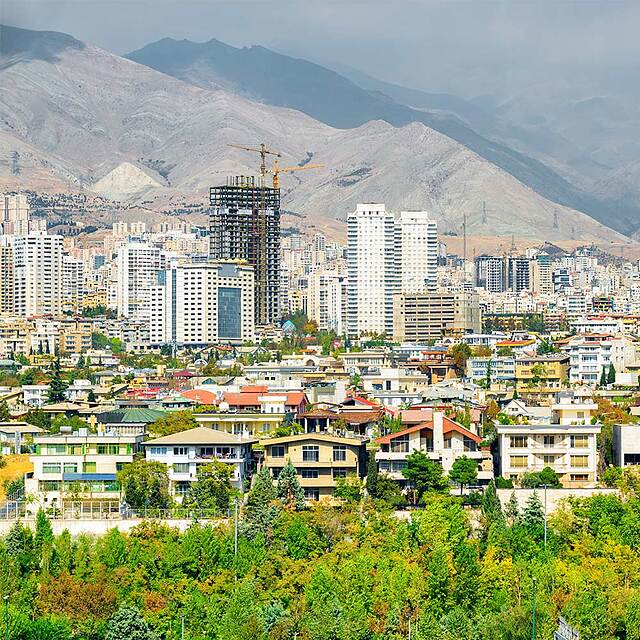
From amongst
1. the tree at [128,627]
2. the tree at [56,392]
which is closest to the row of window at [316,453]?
the tree at [128,627]

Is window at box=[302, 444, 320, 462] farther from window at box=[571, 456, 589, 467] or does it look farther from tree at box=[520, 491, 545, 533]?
window at box=[571, 456, 589, 467]

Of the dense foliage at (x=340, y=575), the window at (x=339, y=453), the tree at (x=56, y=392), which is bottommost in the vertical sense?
the dense foliage at (x=340, y=575)

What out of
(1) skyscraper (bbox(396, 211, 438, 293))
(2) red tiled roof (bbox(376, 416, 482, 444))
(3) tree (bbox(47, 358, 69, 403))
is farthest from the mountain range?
(2) red tiled roof (bbox(376, 416, 482, 444))

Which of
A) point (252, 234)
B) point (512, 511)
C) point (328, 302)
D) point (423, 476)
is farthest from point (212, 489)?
point (328, 302)

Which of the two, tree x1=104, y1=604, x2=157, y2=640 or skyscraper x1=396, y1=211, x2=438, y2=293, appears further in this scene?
skyscraper x1=396, y1=211, x2=438, y2=293

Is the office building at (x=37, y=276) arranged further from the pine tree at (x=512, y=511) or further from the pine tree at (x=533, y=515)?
the pine tree at (x=533, y=515)

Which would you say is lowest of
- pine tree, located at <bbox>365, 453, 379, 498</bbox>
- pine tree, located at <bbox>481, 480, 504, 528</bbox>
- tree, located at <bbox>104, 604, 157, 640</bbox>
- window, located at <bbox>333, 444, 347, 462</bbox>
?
tree, located at <bbox>104, 604, 157, 640</bbox>

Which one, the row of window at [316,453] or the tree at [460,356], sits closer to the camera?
the row of window at [316,453]
